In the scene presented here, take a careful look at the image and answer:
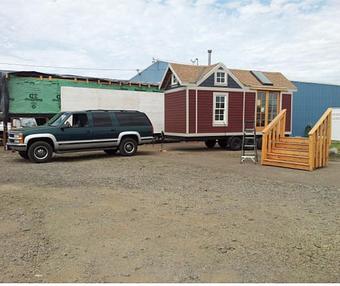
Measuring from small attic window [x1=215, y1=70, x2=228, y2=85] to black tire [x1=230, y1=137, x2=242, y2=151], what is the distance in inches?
113

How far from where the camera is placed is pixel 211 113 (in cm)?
1617

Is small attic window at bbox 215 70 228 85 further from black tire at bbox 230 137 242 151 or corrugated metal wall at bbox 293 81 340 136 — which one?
corrugated metal wall at bbox 293 81 340 136

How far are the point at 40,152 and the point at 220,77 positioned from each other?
9221mm

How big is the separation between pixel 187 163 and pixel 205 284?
8.41 meters

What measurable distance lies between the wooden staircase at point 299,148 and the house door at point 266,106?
5468 millimetres

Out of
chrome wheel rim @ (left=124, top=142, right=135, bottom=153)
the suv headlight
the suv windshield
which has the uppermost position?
the suv windshield

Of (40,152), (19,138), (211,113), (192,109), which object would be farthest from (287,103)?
(19,138)

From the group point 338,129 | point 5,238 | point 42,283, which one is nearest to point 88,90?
point 5,238

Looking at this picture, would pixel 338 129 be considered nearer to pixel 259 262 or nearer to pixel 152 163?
pixel 152 163

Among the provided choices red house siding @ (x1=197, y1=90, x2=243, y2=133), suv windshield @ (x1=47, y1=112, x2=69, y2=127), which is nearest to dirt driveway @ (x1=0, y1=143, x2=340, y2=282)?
suv windshield @ (x1=47, y1=112, x2=69, y2=127)

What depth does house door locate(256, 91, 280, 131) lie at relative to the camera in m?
17.5

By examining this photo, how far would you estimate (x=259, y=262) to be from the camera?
11.9 feet

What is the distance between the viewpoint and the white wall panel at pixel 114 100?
1773 centimetres

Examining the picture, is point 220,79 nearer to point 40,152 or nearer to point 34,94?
point 40,152
